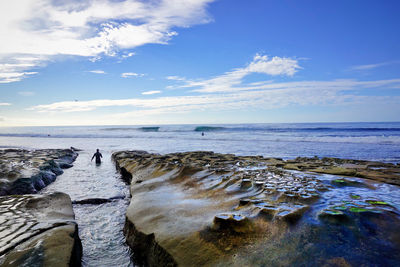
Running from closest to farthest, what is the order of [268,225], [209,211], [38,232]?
[268,225] < [38,232] < [209,211]

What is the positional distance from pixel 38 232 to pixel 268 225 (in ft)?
9.30

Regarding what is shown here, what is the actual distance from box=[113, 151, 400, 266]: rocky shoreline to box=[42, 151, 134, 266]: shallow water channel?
272mm

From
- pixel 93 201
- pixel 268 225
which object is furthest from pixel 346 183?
pixel 93 201

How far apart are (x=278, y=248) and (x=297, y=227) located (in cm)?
42

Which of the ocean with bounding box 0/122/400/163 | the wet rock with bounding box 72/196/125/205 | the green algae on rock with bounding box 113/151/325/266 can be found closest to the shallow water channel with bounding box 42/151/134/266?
the wet rock with bounding box 72/196/125/205

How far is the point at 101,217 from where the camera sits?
15.4 ft

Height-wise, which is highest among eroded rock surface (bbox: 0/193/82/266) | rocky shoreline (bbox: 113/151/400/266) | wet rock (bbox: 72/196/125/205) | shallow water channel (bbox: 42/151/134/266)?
rocky shoreline (bbox: 113/151/400/266)

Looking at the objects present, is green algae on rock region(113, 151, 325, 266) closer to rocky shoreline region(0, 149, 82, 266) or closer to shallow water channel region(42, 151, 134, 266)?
shallow water channel region(42, 151, 134, 266)

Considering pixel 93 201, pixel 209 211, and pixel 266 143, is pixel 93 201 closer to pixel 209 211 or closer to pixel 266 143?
pixel 209 211

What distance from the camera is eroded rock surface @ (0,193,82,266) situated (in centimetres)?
243

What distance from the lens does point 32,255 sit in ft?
8.04

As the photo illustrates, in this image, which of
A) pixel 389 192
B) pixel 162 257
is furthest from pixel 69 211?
pixel 389 192

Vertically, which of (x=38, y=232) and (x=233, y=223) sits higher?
(x=233, y=223)

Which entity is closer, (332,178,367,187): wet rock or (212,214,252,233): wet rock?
(212,214,252,233): wet rock
